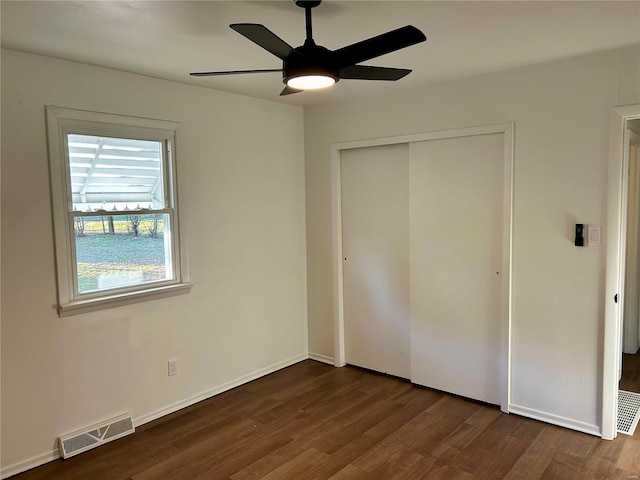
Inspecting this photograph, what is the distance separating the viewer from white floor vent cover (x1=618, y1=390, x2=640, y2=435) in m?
3.07

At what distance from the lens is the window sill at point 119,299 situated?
2914 mm

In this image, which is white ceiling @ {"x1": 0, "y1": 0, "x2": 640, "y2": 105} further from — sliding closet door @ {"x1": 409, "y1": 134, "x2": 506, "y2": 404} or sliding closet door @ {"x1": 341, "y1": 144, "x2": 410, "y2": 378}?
sliding closet door @ {"x1": 341, "y1": 144, "x2": 410, "y2": 378}

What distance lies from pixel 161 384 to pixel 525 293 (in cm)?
271

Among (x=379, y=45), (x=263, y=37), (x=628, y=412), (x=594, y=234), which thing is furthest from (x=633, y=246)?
(x=263, y=37)

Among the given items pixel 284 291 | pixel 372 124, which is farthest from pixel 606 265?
pixel 284 291

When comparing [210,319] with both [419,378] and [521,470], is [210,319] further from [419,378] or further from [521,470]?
[521,470]

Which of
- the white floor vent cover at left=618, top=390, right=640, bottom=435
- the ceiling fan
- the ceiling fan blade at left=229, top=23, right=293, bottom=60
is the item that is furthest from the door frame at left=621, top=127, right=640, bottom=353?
the ceiling fan blade at left=229, top=23, right=293, bottom=60

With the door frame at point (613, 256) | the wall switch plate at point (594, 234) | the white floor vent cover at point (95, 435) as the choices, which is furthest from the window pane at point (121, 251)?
the door frame at point (613, 256)

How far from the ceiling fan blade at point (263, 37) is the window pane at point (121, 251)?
184 centimetres

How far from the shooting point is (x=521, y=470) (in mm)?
2664

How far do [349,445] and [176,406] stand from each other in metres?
1.39

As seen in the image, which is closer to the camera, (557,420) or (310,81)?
(310,81)

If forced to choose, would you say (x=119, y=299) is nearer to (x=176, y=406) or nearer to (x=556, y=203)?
(x=176, y=406)

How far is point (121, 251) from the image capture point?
3.23 m
